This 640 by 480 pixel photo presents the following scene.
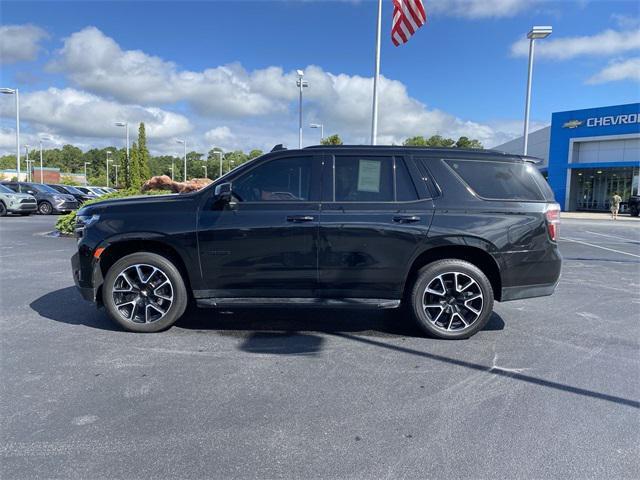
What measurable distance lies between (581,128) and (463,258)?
41718mm

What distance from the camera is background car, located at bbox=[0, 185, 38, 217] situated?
68.1ft

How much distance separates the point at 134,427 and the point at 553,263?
424 cm

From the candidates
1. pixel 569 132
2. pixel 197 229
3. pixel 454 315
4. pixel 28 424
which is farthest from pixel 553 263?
pixel 569 132

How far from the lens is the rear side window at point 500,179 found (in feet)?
16.0

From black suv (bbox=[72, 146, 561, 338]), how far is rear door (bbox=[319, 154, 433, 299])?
0.4 inches

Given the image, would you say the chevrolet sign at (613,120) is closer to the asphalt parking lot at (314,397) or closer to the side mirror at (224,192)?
the asphalt parking lot at (314,397)

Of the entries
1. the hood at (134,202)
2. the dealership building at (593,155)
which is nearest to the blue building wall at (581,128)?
the dealership building at (593,155)

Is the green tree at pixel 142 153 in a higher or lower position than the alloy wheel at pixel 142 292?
higher

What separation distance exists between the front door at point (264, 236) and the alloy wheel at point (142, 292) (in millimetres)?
379

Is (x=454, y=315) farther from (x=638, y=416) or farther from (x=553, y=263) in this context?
(x=638, y=416)

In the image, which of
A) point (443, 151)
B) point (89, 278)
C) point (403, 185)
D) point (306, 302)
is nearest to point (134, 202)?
point (89, 278)

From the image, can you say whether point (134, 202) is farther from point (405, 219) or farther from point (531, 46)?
point (531, 46)

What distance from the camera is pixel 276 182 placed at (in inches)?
191

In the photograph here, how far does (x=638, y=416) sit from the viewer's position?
10.8ft
